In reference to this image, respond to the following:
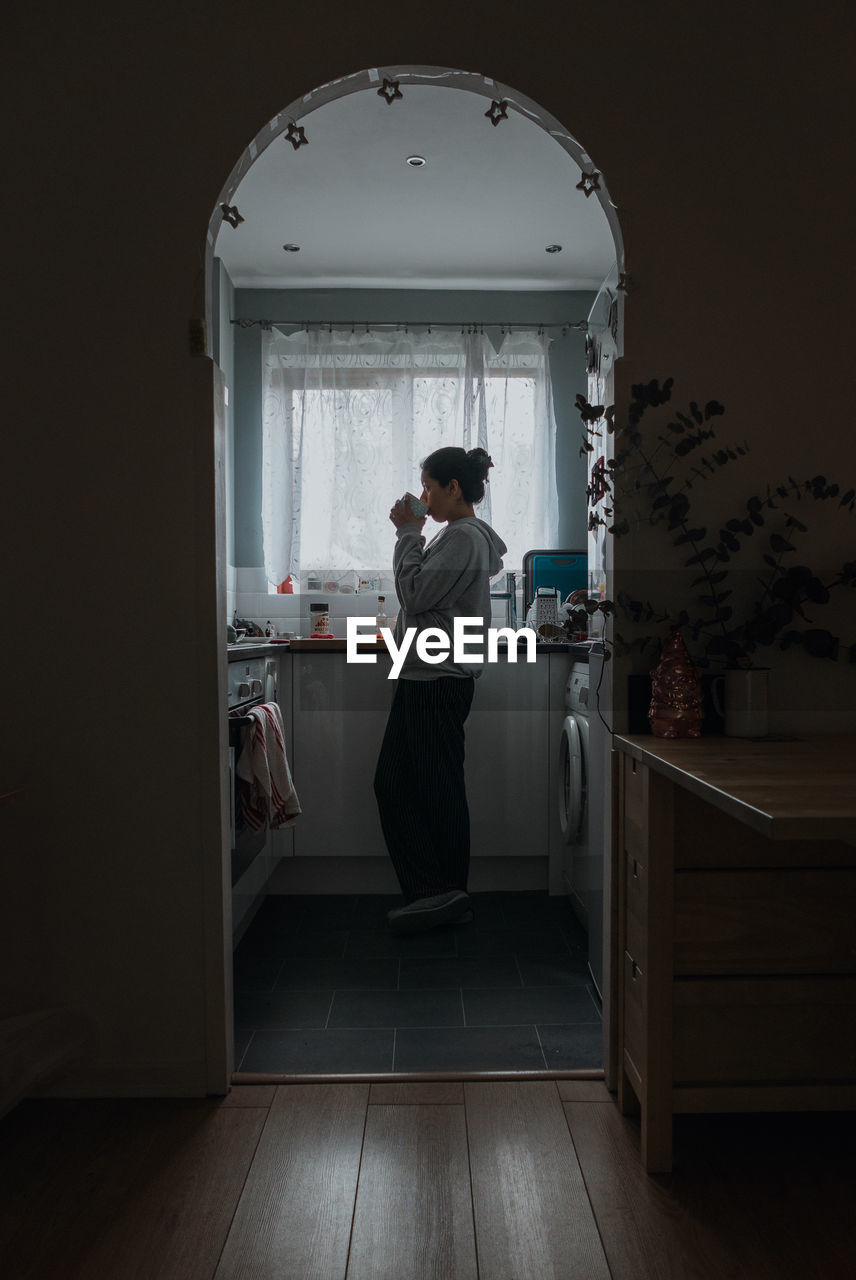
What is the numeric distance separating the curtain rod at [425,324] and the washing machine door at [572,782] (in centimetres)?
202

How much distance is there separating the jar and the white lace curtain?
0.19 meters

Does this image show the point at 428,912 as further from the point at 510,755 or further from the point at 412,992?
the point at 510,755

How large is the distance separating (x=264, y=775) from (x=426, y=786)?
22.6 inches

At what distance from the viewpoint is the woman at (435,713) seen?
267 cm

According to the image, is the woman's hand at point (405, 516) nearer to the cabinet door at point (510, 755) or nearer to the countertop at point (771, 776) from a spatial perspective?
the cabinet door at point (510, 755)

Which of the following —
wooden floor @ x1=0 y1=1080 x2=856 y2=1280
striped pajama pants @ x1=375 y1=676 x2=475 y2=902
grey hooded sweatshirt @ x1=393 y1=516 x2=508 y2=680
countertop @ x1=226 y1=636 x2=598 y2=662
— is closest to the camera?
wooden floor @ x1=0 y1=1080 x2=856 y2=1280

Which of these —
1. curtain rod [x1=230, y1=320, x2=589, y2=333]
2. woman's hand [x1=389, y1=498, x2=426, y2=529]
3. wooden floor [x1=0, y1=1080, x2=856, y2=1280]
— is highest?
curtain rod [x1=230, y1=320, x2=589, y2=333]

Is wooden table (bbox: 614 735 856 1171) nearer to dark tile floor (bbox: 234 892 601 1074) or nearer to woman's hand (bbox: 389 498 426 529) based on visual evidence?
dark tile floor (bbox: 234 892 601 1074)

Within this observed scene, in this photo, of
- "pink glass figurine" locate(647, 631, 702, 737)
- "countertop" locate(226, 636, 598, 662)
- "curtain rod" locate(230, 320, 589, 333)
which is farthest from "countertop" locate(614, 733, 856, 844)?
"curtain rod" locate(230, 320, 589, 333)

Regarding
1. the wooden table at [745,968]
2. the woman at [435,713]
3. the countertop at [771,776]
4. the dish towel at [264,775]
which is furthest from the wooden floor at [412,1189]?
the woman at [435,713]

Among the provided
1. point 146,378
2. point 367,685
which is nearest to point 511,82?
point 146,378

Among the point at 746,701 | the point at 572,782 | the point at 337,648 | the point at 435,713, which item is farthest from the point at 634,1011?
the point at 337,648

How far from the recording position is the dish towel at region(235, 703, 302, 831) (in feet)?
7.78

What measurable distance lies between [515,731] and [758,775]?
6.11ft
